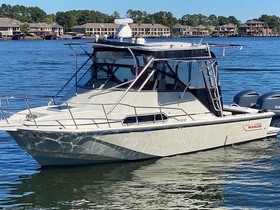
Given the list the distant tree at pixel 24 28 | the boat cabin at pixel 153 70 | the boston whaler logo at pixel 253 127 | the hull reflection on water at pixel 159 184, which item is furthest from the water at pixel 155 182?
the distant tree at pixel 24 28

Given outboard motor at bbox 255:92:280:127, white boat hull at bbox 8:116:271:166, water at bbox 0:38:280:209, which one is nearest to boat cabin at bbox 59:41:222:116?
white boat hull at bbox 8:116:271:166

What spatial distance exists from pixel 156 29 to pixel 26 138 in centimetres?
18236

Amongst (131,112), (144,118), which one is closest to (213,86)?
(144,118)

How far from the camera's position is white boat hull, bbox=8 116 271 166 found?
1266 centimetres

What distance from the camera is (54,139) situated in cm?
1258

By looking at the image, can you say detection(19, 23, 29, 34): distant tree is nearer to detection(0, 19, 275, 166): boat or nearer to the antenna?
detection(0, 19, 275, 166): boat

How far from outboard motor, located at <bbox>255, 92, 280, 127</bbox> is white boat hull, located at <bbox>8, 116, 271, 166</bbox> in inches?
80.8

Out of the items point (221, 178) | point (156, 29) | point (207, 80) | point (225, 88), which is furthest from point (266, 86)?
point (156, 29)

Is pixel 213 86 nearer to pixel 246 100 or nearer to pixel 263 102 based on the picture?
pixel 263 102

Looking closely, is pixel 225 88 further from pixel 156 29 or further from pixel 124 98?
pixel 156 29

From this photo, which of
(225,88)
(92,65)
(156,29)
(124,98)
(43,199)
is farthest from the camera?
(156,29)

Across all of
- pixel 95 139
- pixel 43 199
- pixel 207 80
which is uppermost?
pixel 207 80

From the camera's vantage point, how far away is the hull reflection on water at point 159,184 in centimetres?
1148

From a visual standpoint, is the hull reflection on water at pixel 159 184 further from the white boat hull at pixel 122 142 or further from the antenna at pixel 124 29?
the antenna at pixel 124 29
